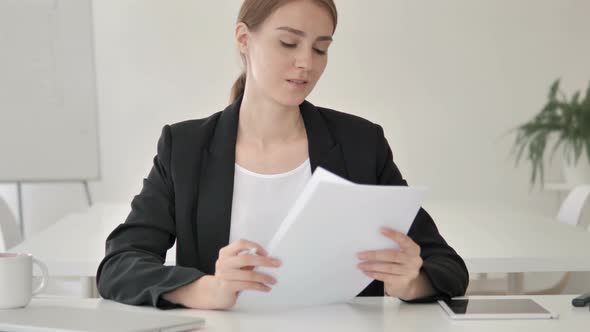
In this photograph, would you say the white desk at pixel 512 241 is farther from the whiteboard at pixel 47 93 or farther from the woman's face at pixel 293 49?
the whiteboard at pixel 47 93

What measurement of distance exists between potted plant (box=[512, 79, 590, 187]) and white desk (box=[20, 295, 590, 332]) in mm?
3939

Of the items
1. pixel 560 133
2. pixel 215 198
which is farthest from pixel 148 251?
pixel 560 133

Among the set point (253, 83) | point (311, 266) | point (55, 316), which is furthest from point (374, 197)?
point (253, 83)

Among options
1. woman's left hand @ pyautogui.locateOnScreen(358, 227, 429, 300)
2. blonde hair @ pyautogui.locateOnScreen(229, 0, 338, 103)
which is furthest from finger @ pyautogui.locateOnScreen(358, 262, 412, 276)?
blonde hair @ pyautogui.locateOnScreen(229, 0, 338, 103)

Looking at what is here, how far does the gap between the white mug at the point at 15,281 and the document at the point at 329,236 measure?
0.33m

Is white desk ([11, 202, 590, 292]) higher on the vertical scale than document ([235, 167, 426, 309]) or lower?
lower

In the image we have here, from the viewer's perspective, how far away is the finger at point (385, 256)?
4.07ft

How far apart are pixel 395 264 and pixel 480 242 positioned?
1153 millimetres

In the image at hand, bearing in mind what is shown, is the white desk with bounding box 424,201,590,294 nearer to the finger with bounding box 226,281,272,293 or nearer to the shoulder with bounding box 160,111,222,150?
the shoulder with bounding box 160,111,222,150

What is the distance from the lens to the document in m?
1.11

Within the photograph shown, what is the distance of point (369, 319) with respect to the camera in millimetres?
1271

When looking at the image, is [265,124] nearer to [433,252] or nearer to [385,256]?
[433,252]

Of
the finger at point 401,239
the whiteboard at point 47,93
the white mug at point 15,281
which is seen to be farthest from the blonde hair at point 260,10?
the whiteboard at point 47,93

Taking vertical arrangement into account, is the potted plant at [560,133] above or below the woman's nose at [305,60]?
below
